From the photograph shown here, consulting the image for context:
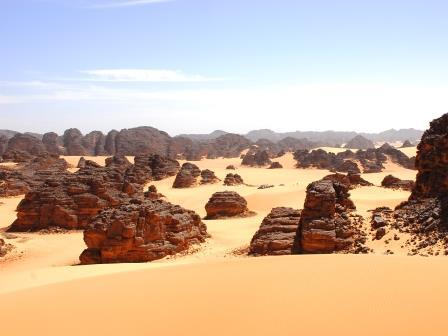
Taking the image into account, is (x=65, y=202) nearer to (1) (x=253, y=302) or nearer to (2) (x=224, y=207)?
(2) (x=224, y=207)

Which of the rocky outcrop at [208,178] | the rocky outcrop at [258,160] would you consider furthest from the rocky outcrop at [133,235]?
the rocky outcrop at [258,160]

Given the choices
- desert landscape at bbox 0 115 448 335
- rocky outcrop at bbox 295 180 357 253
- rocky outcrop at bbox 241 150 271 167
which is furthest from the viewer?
rocky outcrop at bbox 241 150 271 167

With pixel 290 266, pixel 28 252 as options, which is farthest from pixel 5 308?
pixel 28 252

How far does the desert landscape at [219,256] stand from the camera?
7.58m

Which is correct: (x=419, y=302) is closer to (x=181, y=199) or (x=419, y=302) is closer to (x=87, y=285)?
(x=87, y=285)

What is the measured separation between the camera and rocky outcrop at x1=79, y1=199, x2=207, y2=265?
68.2 feet

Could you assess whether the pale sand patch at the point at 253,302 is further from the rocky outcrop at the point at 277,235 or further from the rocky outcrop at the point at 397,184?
the rocky outcrop at the point at 397,184

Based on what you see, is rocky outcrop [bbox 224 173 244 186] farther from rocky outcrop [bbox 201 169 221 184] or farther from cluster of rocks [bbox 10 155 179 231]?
cluster of rocks [bbox 10 155 179 231]

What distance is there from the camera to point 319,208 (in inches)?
741

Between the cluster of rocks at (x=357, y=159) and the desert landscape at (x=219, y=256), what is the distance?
2615 centimetres

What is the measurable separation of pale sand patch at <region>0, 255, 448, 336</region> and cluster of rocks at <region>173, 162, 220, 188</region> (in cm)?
3624

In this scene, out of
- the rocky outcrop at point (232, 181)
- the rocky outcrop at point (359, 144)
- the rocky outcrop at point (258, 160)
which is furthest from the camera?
the rocky outcrop at point (359, 144)

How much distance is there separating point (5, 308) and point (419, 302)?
729 centimetres

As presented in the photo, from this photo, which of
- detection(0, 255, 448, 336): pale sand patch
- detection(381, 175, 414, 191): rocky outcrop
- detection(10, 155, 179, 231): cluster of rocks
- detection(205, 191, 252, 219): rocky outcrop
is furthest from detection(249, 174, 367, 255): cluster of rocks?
detection(381, 175, 414, 191): rocky outcrop
